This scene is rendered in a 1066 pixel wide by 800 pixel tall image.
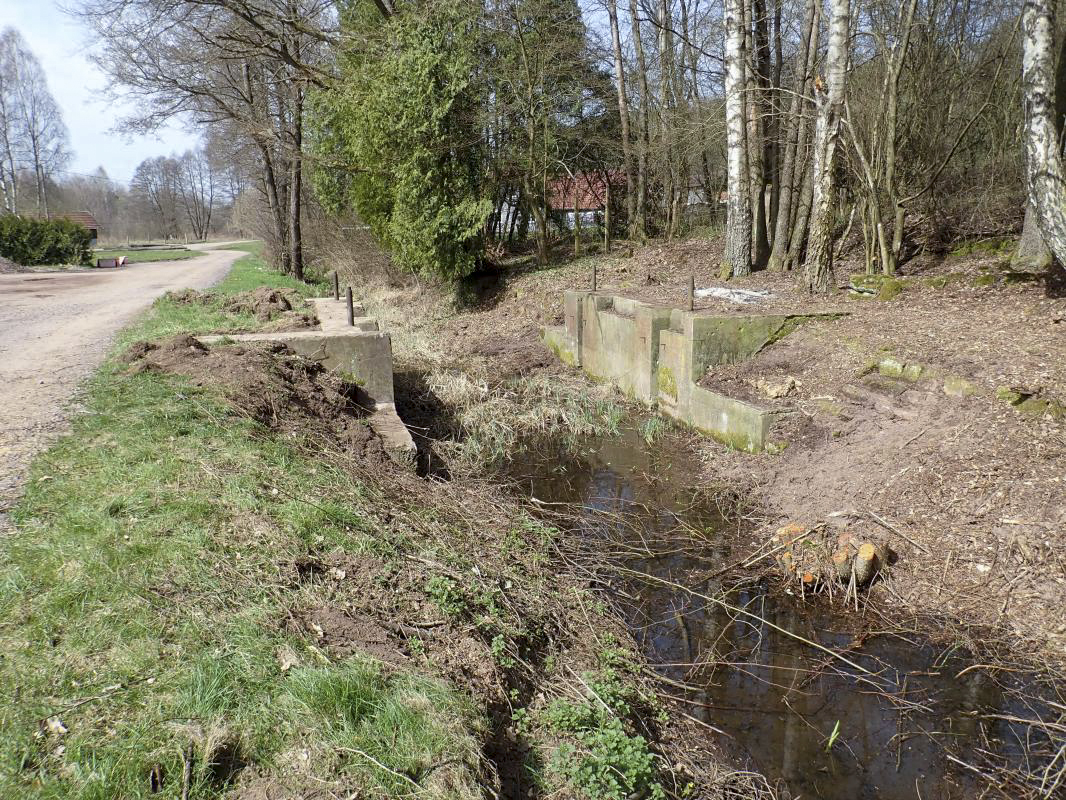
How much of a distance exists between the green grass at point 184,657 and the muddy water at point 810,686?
1.83 meters

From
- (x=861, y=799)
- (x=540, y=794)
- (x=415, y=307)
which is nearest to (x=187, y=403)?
(x=540, y=794)

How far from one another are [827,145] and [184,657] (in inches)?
380

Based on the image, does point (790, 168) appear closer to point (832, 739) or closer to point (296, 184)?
point (832, 739)

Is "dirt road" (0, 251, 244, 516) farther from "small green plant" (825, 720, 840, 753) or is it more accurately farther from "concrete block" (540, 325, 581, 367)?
"concrete block" (540, 325, 581, 367)

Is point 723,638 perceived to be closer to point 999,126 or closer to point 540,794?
point 540,794

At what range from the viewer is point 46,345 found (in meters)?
9.10

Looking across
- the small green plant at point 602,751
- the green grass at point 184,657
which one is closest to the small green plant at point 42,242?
the green grass at point 184,657

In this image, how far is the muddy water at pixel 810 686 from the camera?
381cm

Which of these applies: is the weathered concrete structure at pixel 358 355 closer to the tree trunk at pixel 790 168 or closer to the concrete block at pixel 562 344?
the concrete block at pixel 562 344

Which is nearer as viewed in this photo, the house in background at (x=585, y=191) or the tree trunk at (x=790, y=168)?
the tree trunk at (x=790, y=168)

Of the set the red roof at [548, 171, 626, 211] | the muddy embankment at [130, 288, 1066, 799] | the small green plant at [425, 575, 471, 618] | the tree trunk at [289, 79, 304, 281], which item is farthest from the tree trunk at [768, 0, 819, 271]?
the tree trunk at [289, 79, 304, 281]

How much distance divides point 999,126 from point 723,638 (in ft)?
37.4

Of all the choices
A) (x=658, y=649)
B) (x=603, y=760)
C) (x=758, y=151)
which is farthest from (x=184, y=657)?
(x=758, y=151)

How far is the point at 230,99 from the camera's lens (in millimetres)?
22297
